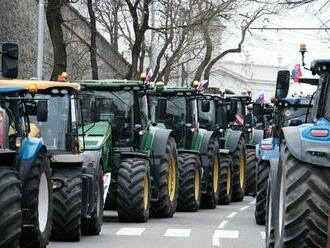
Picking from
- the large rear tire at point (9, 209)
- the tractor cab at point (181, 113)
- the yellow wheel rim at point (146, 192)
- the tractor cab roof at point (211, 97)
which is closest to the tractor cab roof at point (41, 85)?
the yellow wheel rim at point (146, 192)

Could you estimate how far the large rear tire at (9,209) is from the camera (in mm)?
9117

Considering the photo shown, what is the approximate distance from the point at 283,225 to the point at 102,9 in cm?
2955

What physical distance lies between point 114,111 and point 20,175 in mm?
7210

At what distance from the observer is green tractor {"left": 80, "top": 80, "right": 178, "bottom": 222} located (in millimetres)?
16734

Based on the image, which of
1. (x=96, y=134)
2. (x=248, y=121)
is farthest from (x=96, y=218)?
(x=248, y=121)

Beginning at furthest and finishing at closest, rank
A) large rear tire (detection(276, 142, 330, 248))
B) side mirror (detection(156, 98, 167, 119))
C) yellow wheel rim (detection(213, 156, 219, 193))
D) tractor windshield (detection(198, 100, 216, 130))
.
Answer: tractor windshield (detection(198, 100, 216, 130))
yellow wheel rim (detection(213, 156, 219, 193))
side mirror (detection(156, 98, 167, 119))
large rear tire (detection(276, 142, 330, 248))

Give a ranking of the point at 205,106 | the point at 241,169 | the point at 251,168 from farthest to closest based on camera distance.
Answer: the point at 251,168 → the point at 241,169 → the point at 205,106

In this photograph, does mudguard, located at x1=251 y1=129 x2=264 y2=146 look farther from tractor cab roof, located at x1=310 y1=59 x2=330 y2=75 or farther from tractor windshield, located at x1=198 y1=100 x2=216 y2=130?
tractor cab roof, located at x1=310 y1=59 x2=330 y2=75

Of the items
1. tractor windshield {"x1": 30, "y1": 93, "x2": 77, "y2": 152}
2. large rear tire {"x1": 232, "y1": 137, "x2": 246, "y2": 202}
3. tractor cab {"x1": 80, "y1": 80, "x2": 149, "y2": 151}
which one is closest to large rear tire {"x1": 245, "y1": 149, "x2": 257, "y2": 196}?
large rear tire {"x1": 232, "y1": 137, "x2": 246, "y2": 202}

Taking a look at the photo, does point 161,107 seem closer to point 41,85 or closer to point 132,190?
point 132,190

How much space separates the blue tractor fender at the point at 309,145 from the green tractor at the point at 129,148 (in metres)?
7.38

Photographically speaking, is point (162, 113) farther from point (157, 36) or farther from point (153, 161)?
point (157, 36)

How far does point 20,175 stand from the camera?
10.8 meters

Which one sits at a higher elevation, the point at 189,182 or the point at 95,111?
the point at 95,111
